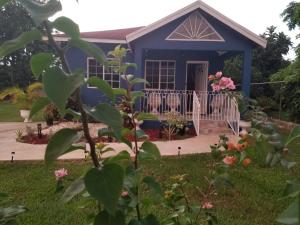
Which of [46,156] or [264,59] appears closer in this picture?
[46,156]

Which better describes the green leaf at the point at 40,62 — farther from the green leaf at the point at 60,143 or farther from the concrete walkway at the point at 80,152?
the concrete walkway at the point at 80,152

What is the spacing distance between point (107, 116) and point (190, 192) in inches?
186

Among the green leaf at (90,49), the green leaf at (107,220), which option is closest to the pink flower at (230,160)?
the green leaf at (107,220)

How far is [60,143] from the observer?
33.7 inches

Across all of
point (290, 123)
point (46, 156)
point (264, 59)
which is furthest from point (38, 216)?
point (264, 59)

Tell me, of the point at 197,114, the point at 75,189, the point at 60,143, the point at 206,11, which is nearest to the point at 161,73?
the point at 206,11

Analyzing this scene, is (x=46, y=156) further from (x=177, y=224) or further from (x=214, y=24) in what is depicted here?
(x=214, y=24)

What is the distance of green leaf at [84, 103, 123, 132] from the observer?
2.56 feet

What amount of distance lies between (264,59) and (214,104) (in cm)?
1259

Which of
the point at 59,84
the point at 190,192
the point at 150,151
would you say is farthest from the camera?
the point at 190,192

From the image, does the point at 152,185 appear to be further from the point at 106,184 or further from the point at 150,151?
the point at 106,184

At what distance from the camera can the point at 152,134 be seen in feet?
35.4

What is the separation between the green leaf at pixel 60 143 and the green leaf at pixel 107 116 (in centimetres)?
9

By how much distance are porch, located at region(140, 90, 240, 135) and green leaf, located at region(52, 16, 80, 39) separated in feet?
32.7
